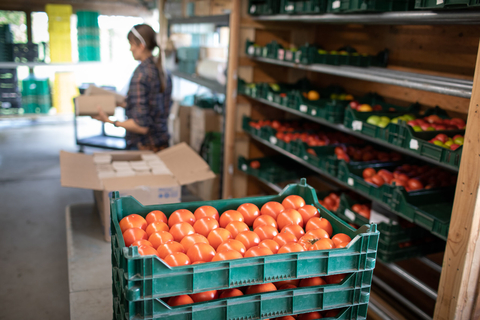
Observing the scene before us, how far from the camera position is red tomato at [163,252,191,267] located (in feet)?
4.21

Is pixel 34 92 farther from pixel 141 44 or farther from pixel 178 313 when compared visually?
pixel 178 313

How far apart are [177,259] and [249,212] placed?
463 millimetres

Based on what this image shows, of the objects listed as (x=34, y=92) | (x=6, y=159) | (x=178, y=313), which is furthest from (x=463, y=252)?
(x=34, y=92)

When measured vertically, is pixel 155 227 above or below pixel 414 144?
below

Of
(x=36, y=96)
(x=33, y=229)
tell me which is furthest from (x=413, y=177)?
(x=36, y=96)

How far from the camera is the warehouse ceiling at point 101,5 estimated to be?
7457 mm

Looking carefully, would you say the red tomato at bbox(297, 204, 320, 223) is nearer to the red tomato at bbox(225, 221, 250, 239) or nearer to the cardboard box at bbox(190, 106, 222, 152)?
the red tomato at bbox(225, 221, 250, 239)

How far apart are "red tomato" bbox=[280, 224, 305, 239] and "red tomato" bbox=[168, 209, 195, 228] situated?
0.35 metres

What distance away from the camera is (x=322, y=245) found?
1402 mm

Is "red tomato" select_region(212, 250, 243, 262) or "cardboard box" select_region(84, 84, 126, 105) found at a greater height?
"cardboard box" select_region(84, 84, 126, 105)

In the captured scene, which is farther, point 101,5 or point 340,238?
point 101,5

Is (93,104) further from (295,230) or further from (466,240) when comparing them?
(466,240)

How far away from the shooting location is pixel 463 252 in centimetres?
181

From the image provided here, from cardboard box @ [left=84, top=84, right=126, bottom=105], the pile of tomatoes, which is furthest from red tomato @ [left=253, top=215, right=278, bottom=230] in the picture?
cardboard box @ [left=84, top=84, right=126, bottom=105]
